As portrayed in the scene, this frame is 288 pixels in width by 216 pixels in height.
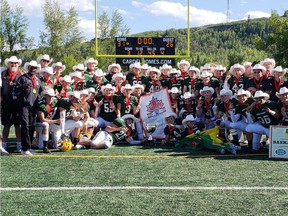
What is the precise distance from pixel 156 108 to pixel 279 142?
10.7 feet

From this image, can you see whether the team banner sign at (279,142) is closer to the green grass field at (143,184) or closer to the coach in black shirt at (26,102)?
the green grass field at (143,184)

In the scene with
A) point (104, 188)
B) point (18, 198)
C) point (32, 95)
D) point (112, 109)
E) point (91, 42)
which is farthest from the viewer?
point (91, 42)

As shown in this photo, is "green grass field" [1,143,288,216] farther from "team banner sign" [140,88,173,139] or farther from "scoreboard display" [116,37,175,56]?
"scoreboard display" [116,37,175,56]

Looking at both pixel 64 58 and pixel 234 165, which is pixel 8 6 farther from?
pixel 234 165

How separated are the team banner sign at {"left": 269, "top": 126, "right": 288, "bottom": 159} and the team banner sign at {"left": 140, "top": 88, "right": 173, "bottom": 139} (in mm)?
2927

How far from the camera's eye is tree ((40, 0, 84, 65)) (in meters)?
40.8

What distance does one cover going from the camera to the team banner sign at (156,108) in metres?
9.66

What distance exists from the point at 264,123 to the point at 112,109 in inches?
129

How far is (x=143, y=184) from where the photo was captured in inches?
219

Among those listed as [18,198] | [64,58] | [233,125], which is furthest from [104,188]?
[64,58]

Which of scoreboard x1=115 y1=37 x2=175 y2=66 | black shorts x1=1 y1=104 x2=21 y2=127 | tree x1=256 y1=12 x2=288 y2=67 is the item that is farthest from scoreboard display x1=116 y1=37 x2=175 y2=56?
tree x1=256 y1=12 x2=288 y2=67

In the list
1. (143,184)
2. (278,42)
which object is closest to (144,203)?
(143,184)

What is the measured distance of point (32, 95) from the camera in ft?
25.0

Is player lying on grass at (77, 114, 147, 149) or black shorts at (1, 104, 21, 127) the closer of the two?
black shorts at (1, 104, 21, 127)
